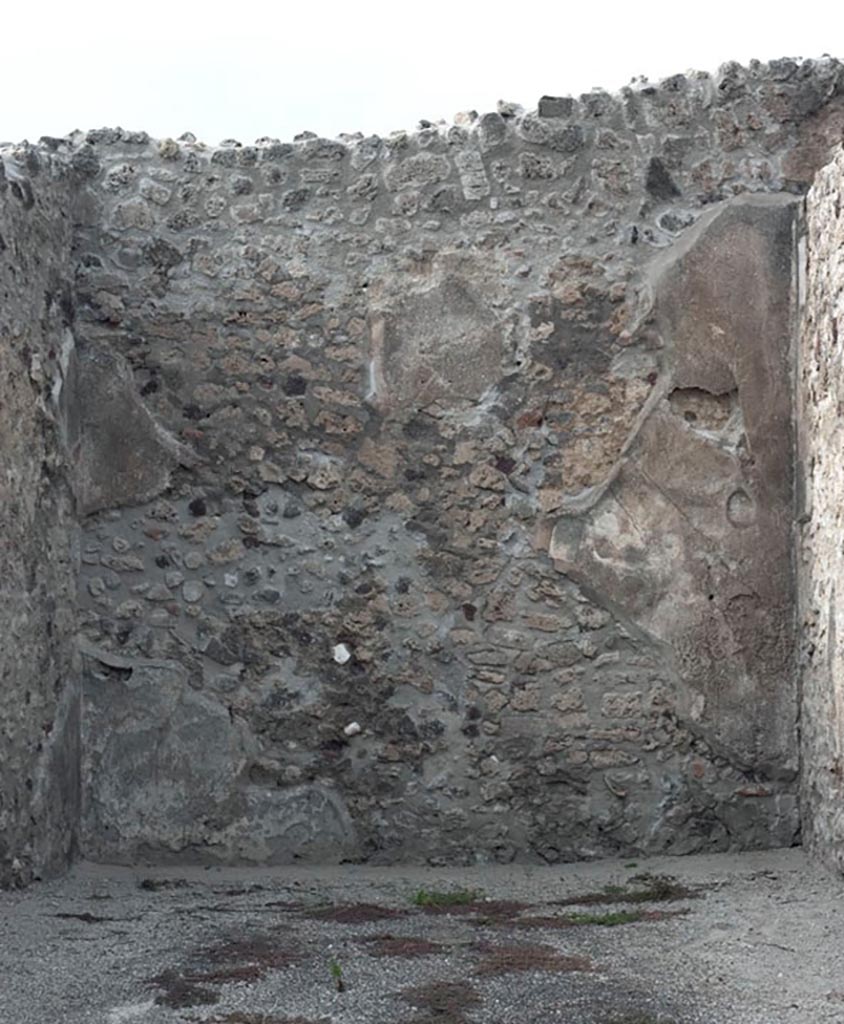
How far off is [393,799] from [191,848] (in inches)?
30.5

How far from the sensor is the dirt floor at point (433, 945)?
11.5ft

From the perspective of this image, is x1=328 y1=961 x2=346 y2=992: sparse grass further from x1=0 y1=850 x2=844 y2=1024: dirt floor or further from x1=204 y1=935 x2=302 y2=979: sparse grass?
x1=204 y1=935 x2=302 y2=979: sparse grass

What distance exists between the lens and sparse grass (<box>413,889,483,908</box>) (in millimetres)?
4984

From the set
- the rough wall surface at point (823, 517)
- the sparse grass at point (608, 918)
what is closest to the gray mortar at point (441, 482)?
the rough wall surface at point (823, 517)

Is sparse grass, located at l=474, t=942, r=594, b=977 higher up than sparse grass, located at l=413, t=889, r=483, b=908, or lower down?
higher up

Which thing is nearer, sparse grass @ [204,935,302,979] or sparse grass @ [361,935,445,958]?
sparse grass @ [204,935,302,979]

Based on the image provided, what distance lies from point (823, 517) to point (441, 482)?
1.40 m

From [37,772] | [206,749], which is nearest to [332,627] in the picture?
[206,749]

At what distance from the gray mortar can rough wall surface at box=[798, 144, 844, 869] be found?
0.14 meters

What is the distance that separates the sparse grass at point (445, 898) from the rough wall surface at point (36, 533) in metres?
1.32

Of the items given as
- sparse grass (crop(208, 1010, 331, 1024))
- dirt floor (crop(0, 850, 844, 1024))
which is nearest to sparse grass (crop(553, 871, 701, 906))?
dirt floor (crop(0, 850, 844, 1024))

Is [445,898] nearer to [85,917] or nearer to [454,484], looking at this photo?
[85,917]

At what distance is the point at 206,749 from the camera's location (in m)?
5.71

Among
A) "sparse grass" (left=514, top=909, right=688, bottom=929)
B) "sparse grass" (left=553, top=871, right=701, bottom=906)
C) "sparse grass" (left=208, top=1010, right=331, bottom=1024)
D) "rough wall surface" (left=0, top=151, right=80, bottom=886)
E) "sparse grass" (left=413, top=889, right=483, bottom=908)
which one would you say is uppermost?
"rough wall surface" (left=0, top=151, right=80, bottom=886)
